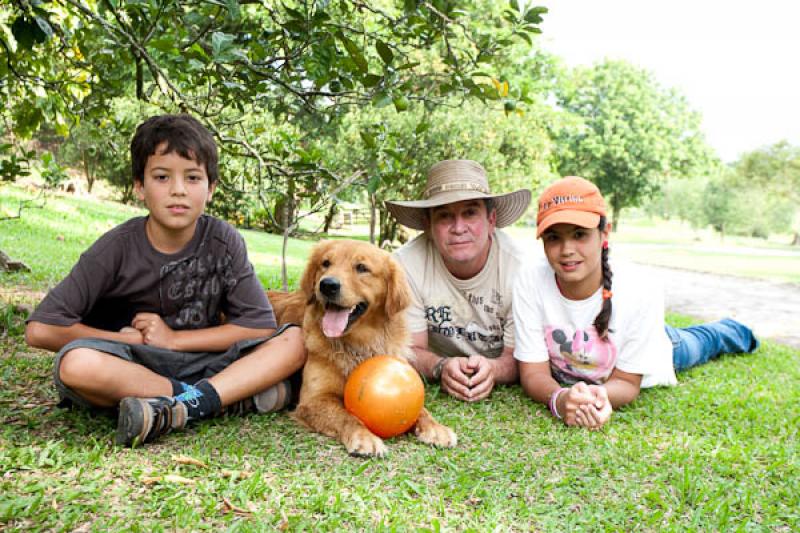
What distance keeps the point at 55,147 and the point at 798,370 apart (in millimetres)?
31539

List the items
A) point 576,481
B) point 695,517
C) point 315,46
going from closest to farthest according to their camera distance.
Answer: point 695,517 < point 576,481 < point 315,46

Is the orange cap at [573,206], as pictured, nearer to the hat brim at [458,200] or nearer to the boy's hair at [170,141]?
the hat brim at [458,200]

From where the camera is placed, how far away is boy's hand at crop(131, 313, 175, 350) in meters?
3.13

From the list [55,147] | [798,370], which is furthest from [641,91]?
[798,370]

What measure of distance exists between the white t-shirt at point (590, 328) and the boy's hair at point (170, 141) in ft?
7.19

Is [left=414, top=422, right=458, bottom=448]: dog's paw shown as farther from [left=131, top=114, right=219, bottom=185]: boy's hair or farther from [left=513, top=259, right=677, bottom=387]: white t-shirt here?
[left=131, top=114, right=219, bottom=185]: boy's hair

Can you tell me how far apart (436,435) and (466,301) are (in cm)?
139

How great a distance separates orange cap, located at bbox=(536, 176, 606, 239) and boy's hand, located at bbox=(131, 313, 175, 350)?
220cm

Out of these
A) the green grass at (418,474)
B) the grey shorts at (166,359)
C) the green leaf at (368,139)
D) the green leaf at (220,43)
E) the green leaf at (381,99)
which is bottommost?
the green grass at (418,474)

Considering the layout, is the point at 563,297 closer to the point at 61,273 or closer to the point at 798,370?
the point at 798,370

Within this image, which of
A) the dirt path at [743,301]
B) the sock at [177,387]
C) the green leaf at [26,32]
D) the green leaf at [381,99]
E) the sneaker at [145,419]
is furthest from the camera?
the dirt path at [743,301]

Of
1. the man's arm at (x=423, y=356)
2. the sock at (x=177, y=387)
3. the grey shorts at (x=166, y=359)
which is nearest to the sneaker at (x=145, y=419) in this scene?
the sock at (x=177, y=387)

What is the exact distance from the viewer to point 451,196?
157 inches

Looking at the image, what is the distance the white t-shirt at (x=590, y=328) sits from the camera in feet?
12.0
